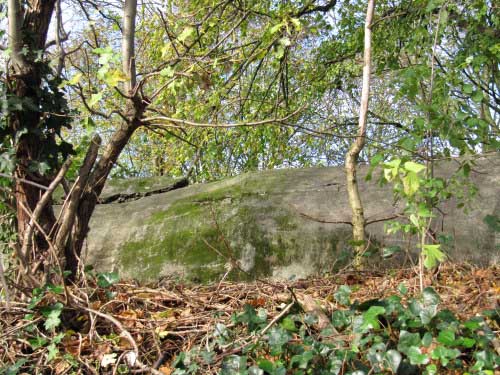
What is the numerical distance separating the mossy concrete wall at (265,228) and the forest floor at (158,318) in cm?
93

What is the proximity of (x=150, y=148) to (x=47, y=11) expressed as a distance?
11868 millimetres

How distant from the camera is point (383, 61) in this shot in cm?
811

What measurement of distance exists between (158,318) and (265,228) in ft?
5.87

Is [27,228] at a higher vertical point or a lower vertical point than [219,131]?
lower

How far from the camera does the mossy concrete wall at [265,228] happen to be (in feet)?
15.4

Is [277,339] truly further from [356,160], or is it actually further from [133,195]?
[133,195]

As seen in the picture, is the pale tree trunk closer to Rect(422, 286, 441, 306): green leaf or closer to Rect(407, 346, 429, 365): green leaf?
Rect(422, 286, 441, 306): green leaf

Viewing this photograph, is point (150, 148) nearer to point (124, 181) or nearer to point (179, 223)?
point (124, 181)

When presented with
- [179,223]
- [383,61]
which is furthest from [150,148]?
[179,223]

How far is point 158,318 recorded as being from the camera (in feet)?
10.9

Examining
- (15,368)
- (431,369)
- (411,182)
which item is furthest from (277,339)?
(15,368)

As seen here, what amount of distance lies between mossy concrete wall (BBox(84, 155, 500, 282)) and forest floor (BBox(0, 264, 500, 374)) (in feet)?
3.05

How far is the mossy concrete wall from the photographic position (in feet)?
15.4

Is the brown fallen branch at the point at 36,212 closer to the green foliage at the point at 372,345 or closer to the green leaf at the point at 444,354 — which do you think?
the green foliage at the point at 372,345
